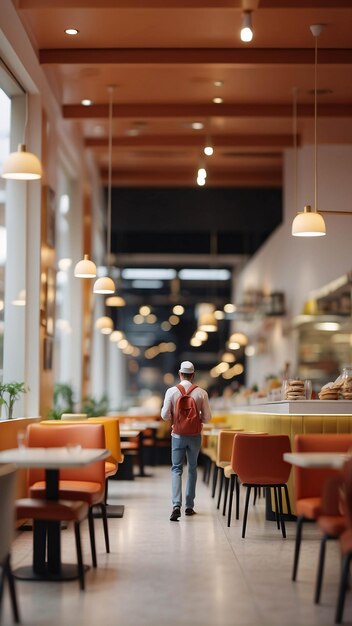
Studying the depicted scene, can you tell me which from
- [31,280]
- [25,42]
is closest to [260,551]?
[31,280]

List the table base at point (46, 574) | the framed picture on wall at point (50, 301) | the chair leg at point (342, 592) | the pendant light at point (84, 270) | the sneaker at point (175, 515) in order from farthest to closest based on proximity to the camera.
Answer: the framed picture on wall at point (50, 301) < the pendant light at point (84, 270) < the sneaker at point (175, 515) < the table base at point (46, 574) < the chair leg at point (342, 592)

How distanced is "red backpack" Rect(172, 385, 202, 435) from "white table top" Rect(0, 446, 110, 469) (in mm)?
2986

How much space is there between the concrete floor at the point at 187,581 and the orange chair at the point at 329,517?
0.68ft

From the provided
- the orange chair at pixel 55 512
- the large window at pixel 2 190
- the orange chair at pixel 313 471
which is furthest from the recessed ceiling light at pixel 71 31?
the orange chair at pixel 55 512

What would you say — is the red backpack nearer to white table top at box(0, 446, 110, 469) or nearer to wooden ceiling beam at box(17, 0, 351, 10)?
white table top at box(0, 446, 110, 469)

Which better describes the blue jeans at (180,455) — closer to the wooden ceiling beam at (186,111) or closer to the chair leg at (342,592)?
the chair leg at (342,592)

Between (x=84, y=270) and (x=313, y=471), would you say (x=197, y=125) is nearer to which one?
(x=84, y=270)

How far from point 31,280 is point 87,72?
2.64 meters

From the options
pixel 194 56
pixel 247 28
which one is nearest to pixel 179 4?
pixel 247 28

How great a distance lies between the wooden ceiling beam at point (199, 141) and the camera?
44.7 ft

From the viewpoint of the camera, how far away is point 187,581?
578 centimetres

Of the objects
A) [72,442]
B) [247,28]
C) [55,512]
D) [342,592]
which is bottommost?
[342,592]

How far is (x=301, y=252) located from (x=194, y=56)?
5155 millimetres

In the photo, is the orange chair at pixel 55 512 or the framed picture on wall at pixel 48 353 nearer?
the orange chair at pixel 55 512
